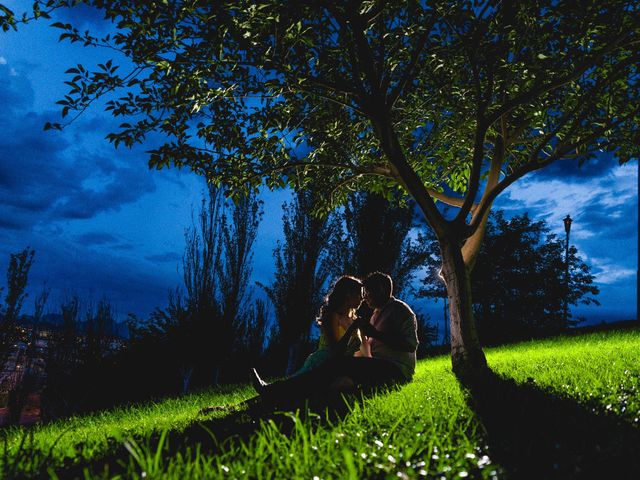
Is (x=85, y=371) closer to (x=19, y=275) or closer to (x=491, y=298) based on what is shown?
(x=19, y=275)

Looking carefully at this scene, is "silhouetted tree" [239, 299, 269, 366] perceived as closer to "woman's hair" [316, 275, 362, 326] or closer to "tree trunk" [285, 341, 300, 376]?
"tree trunk" [285, 341, 300, 376]

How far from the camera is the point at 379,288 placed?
596 centimetres

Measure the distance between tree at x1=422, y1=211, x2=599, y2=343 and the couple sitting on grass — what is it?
21.0 meters

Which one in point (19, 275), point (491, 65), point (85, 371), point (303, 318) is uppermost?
point (491, 65)

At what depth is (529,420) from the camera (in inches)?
138

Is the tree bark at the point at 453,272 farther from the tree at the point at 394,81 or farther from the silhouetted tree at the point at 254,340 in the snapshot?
the silhouetted tree at the point at 254,340

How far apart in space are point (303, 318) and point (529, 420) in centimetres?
1232

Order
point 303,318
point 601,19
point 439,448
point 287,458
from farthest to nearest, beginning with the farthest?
point 303,318 → point 601,19 → point 439,448 → point 287,458

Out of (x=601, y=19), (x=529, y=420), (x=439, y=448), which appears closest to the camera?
(x=439, y=448)

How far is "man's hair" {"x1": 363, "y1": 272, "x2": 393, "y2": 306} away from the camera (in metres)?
5.94

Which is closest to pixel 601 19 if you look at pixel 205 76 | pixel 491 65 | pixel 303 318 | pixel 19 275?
pixel 491 65

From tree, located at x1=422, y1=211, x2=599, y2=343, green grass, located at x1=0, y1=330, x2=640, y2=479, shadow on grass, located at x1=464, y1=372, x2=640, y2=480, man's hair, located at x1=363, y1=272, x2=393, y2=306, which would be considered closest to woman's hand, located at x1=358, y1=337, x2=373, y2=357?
man's hair, located at x1=363, y1=272, x2=393, y2=306

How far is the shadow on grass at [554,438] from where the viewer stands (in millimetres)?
2375

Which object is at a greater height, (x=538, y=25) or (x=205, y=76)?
(x=538, y=25)
